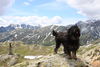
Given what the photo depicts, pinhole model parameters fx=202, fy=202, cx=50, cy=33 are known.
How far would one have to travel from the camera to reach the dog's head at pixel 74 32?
73.8 feet

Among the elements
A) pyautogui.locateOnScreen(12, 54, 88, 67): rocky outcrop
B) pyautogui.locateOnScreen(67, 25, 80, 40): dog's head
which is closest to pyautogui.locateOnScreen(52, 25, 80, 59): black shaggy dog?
pyautogui.locateOnScreen(67, 25, 80, 40): dog's head

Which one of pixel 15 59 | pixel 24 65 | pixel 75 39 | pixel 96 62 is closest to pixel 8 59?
pixel 15 59

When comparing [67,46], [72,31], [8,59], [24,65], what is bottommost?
[8,59]

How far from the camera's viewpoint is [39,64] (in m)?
24.4

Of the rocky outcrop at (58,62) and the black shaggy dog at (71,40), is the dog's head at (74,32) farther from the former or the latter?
the rocky outcrop at (58,62)

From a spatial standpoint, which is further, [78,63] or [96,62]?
[96,62]

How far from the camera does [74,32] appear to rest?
22672 millimetres

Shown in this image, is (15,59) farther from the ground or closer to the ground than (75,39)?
closer to the ground

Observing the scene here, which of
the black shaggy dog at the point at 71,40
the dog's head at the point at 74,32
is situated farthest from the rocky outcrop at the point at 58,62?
the dog's head at the point at 74,32

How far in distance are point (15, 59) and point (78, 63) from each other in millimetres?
47442

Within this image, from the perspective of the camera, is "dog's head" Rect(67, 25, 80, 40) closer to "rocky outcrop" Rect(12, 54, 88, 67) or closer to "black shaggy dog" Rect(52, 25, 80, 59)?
"black shaggy dog" Rect(52, 25, 80, 59)

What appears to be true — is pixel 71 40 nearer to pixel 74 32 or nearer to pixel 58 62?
pixel 74 32

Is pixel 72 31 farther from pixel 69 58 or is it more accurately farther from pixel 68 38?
pixel 69 58

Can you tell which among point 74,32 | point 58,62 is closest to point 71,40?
point 74,32
